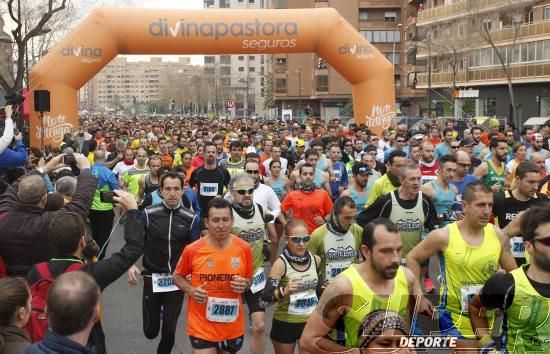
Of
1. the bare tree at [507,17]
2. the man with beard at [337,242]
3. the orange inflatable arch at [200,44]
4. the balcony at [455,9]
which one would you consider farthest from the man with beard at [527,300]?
the balcony at [455,9]

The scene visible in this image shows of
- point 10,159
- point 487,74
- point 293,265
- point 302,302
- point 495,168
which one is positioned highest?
point 487,74

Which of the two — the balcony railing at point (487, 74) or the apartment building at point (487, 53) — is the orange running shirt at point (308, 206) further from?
the balcony railing at point (487, 74)

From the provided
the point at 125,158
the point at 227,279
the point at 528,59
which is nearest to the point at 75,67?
the point at 125,158

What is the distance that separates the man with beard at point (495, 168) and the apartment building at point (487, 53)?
23.7 metres

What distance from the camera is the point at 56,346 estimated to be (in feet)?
9.20

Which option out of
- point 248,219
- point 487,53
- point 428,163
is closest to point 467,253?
point 248,219

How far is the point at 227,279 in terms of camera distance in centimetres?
495

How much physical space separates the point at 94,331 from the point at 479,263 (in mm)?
2541

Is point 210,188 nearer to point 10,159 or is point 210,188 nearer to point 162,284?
point 10,159

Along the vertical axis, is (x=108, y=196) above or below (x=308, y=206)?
above

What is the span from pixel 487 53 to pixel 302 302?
4153cm

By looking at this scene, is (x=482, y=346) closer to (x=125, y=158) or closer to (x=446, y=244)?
(x=446, y=244)

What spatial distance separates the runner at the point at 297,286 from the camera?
5.11 metres

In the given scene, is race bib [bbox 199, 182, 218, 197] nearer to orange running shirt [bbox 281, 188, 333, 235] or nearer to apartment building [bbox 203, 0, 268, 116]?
orange running shirt [bbox 281, 188, 333, 235]
